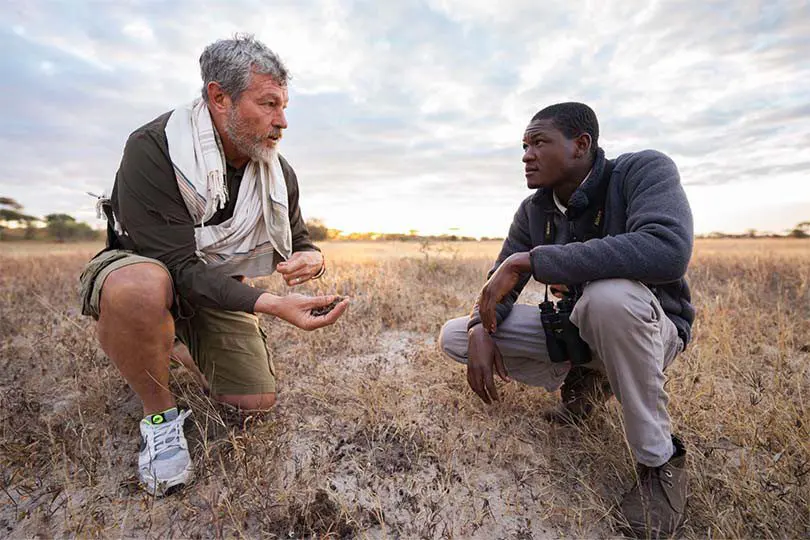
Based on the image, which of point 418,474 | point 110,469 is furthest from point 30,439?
point 418,474

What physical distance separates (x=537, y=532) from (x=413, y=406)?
1053 mm

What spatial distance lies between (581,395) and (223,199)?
2.42m

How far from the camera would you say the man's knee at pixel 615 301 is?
203cm

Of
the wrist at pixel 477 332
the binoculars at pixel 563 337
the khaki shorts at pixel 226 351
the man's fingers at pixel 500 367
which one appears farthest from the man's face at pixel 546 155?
the khaki shorts at pixel 226 351

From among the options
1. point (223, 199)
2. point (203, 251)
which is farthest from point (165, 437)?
point (223, 199)

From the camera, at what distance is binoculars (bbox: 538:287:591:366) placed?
2.47 metres

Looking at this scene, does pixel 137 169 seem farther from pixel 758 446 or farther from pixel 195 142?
pixel 758 446

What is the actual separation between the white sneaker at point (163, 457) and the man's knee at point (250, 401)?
445mm

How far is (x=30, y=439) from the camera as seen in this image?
251 cm

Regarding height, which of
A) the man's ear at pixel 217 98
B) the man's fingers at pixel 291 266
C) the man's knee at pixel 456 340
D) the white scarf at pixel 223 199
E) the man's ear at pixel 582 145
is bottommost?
the man's knee at pixel 456 340

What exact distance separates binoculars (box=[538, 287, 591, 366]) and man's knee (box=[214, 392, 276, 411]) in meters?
1.68

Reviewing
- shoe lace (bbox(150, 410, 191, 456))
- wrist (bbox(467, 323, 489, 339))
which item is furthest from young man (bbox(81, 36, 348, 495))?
wrist (bbox(467, 323, 489, 339))

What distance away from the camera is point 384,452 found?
244 centimetres

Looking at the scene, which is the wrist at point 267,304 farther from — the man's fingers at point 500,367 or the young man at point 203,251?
the man's fingers at point 500,367
